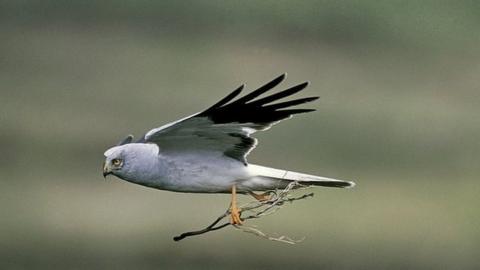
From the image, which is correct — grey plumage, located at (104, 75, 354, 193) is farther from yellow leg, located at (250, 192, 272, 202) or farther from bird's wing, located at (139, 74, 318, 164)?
yellow leg, located at (250, 192, 272, 202)

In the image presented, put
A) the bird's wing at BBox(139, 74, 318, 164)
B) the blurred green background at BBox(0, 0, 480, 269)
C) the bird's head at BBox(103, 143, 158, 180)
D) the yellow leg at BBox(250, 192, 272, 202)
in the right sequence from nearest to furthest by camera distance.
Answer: the bird's wing at BBox(139, 74, 318, 164) → the bird's head at BBox(103, 143, 158, 180) → the yellow leg at BBox(250, 192, 272, 202) → the blurred green background at BBox(0, 0, 480, 269)

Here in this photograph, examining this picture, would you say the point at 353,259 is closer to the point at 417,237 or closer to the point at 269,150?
the point at 417,237

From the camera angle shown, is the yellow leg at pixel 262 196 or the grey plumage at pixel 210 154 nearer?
the grey plumage at pixel 210 154

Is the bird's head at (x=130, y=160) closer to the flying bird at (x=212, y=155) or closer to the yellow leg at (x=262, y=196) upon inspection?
the flying bird at (x=212, y=155)

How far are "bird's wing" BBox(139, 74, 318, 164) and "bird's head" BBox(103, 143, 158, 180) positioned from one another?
A: 0.15ft

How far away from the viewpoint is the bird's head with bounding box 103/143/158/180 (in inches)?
326

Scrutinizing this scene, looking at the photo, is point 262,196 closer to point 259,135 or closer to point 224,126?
point 224,126

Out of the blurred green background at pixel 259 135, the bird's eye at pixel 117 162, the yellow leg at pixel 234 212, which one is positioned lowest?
the yellow leg at pixel 234 212

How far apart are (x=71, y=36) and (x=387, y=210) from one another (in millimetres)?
8870

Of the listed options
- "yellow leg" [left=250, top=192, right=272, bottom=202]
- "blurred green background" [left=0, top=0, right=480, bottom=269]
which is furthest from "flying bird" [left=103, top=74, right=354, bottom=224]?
"blurred green background" [left=0, top=0, right=480, bottom=269]

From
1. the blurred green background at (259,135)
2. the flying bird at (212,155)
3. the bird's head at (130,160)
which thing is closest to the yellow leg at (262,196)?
the flying bird at (212,155)

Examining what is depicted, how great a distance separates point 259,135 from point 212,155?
31.5ft

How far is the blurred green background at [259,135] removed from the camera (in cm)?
1572

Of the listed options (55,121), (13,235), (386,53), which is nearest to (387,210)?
(13,235)
